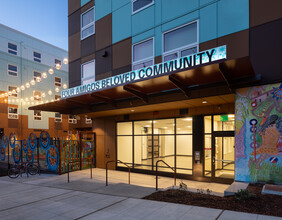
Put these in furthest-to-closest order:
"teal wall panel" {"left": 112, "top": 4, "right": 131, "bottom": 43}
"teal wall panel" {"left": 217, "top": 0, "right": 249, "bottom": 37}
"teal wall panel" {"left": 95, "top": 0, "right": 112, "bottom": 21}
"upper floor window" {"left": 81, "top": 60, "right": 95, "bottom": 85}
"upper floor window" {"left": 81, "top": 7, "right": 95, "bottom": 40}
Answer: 1. "upper floor window" {"left": 81, "top": 7, "right": 95, "bottom": 40}
2. "upper floor window" {"left": 81, "top": 60, "right": 95, "bottom": 85}
3. "teal wall panel" {"left": 95, "top": 0, "right": 112, "bottom": 21}
4. "teal wall panel" {"left": 112, "top": 4, "right": 131, "bottom": 43}
5. "teal wall panel" {"left": 217, "top": 0, "right": 249, "bottom": 37}

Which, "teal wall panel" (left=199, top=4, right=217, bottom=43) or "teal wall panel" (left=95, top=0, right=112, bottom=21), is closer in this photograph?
"teal wall panel" (left=199, top=4, right=217, bottom=43)

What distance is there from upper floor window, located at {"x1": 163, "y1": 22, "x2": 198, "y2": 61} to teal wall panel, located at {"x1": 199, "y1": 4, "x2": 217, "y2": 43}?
35 centimetres

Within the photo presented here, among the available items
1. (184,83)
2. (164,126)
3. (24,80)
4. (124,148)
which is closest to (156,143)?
(164,126)

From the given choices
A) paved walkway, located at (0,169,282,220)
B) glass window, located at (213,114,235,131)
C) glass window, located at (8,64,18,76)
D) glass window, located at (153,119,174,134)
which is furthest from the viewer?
glass window, located at (8,64,18,76)

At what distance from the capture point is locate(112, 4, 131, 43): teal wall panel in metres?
12.6

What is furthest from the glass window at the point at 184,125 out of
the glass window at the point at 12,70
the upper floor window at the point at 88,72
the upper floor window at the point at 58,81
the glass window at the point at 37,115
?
the upper floor window at the point at 58,81

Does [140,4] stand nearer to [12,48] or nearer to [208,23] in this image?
[208,23]

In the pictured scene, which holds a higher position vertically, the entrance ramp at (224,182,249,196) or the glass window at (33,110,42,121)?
the glass window at (33,110,42,121)

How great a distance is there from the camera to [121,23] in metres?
13.0

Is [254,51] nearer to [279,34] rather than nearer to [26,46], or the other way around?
[279,34]

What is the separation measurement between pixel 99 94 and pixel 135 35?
4.12 m

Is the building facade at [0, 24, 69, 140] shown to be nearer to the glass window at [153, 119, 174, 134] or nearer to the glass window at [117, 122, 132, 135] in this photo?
the glass window at [117, 122, 132, 135]

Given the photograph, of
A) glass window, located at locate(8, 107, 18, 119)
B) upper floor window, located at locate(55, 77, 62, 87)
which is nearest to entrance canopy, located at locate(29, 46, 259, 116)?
glass window, located at locate(8, 107, 18, 119)

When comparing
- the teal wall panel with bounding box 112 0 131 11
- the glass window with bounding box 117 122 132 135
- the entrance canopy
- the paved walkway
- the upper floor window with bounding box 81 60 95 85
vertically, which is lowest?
the paved walkway
